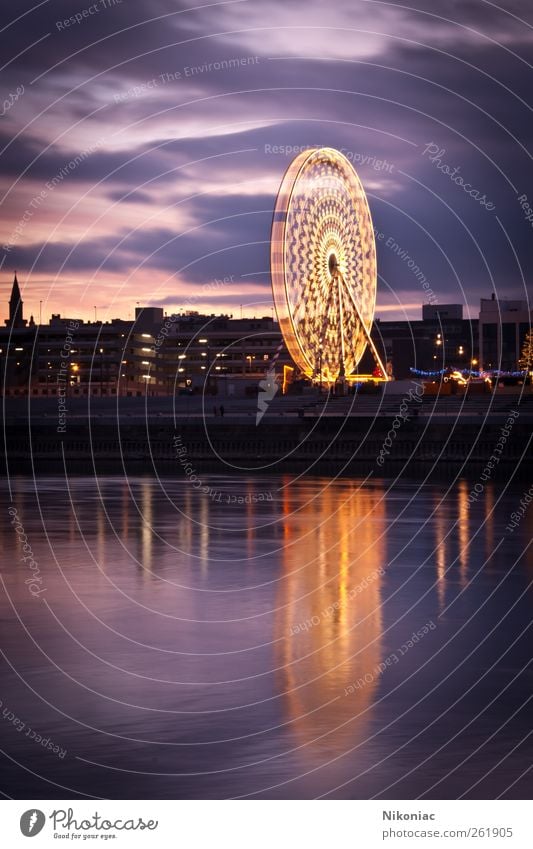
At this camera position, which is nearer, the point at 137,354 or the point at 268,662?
the point at 268,662

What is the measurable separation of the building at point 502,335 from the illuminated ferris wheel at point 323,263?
118076mm

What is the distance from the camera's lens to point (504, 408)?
72.9 metres

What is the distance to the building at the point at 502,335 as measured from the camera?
600 ft

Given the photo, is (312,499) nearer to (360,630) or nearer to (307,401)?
(360,630)

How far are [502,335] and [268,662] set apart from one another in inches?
6725

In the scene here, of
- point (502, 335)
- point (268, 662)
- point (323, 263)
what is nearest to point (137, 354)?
point (502, 335)

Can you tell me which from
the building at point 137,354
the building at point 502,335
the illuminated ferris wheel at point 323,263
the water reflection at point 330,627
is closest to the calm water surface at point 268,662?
the water reflection at point 330,627

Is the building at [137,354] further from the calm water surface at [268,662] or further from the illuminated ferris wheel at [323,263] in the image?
the calm water surface at [268,662]

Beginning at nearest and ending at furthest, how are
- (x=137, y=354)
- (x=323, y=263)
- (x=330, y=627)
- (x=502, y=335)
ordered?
(x=330, y=627)
(x=323, y=263)
(x=137, y=354)
(x=502, y=335)

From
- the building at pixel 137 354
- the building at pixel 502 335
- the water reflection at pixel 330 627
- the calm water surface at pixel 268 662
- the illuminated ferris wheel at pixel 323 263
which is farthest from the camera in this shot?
the building at pixel 502 335

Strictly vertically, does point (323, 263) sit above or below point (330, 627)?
above

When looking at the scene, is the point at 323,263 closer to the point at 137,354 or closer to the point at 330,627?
the point at 330,627

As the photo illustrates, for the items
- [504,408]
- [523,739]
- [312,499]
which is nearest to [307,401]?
[504,408]

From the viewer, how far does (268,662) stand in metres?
15.9
